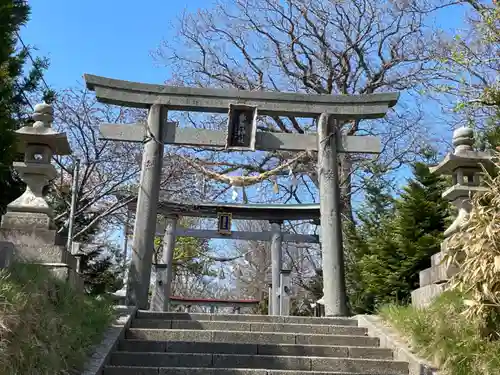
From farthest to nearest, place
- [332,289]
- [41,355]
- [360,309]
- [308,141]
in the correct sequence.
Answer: [360,309] < [308,141] < [332,289] < [41,355]

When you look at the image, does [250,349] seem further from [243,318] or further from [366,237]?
[366,237]

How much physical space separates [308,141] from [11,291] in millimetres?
6257

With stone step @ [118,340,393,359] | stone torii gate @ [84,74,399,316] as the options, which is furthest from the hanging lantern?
stone step @ [118,340,393,359]

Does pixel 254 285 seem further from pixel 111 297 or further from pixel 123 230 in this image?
pixel 111 297

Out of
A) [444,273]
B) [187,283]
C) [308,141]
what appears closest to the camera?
[444,273]

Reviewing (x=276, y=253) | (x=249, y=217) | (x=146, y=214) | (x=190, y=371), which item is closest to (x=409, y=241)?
(x=146, y=214)

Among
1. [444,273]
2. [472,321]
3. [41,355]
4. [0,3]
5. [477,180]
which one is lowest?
[41,355]

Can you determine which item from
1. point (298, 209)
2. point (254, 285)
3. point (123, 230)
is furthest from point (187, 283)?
point (298, 209)

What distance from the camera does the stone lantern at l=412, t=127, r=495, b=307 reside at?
23.6 ft

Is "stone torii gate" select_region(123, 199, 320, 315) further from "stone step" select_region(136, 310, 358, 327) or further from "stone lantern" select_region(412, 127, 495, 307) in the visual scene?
"stone lantern" select_region(412, 127, 495, 307)

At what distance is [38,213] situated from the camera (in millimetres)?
7008

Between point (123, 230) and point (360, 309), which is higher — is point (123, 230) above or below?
above

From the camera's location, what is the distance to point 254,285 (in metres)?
26.5

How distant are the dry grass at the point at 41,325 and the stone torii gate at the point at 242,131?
2.87 metres
